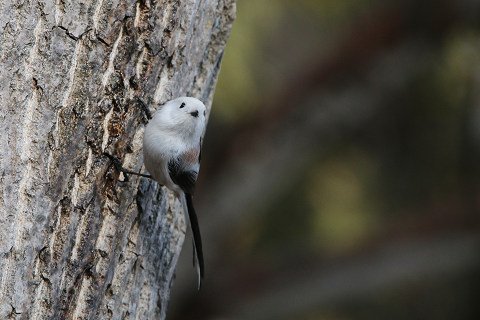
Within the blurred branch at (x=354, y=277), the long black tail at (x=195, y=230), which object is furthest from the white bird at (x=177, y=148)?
the blurred branch at (x=354, y=277)

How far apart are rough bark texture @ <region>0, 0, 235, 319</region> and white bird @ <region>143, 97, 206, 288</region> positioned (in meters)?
0.04

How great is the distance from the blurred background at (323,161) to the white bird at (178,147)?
2421 mm

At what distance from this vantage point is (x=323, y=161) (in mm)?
7035

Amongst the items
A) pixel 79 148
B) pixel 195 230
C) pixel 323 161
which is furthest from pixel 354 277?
pixel 79 148

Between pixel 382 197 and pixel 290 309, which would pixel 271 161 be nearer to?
pixel 290 309

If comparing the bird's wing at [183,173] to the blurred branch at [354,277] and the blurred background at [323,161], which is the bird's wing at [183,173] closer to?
the blurred background at [323,161]

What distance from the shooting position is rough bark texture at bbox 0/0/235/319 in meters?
2.08

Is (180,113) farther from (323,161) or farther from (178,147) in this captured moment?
(323,161)

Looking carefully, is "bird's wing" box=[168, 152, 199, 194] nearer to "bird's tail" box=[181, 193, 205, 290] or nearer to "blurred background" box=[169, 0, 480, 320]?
"bird's tail" box=[181, 193, 205, 290]

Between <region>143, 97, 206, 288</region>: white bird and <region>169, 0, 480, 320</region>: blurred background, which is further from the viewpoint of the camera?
<region>169, 0, 480, 320</region>: blurred background

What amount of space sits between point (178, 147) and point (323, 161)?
442 cm

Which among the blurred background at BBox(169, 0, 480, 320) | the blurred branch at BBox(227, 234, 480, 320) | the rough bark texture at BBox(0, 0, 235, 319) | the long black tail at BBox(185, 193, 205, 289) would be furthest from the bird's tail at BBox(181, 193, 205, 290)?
the blurred branch at BBox(227, 234, 480, 320)

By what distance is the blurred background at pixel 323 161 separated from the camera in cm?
589

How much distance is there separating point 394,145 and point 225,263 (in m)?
2.13
